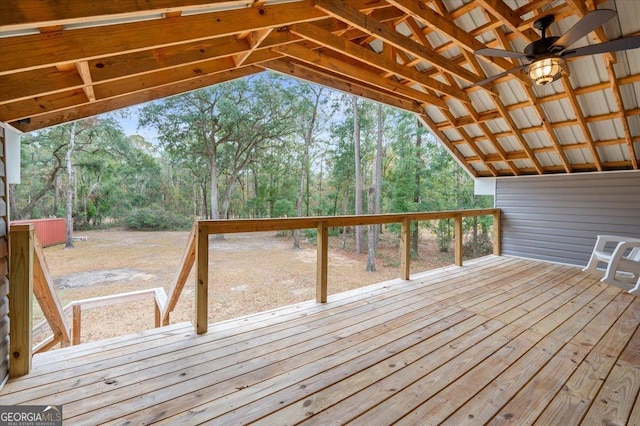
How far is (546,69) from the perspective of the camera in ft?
9.01

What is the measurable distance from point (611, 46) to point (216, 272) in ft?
33.1

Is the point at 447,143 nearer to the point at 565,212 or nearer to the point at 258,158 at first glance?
the point at 565,212

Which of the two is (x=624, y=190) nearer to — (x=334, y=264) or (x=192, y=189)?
(x=334, y=264)

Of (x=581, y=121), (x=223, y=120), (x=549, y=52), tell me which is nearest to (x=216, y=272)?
(x=223, y=120)

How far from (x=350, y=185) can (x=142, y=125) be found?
34.6 ft

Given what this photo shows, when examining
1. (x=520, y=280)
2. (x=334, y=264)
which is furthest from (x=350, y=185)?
(x=520, y=280)

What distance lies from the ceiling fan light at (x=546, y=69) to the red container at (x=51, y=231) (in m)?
15.7

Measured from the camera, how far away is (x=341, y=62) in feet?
13.0

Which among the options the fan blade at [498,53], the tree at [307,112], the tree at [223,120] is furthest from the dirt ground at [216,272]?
the fan blade at [498,53]

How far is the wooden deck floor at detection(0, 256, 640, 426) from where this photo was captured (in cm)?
167

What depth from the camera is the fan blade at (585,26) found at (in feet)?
6.77

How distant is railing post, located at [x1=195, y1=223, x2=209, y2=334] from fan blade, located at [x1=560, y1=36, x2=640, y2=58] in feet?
12.3

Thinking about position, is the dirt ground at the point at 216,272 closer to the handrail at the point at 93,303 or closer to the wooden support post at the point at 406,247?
the handrail at the point at 93,303

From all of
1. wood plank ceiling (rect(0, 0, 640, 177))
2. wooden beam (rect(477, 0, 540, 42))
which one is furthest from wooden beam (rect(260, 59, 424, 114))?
wooden beam (rect(477, 0, 540, 42))
